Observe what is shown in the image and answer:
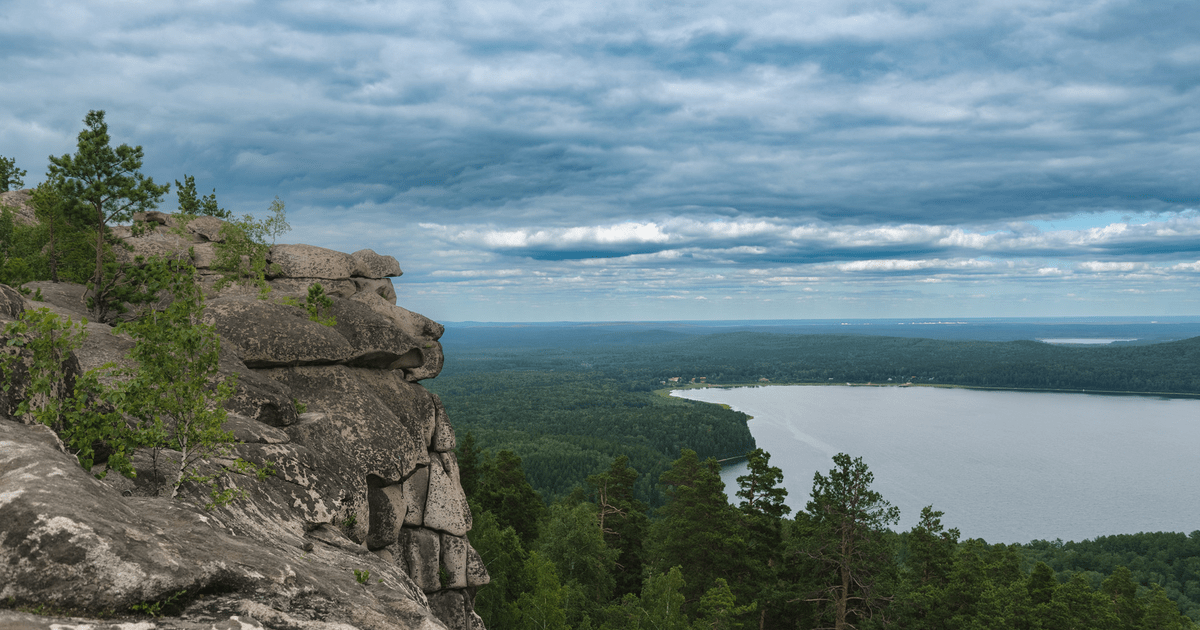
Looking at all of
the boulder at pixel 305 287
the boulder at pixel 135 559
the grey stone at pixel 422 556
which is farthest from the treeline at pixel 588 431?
the boulder at pixel 135 559

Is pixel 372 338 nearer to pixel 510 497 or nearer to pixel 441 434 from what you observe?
pixel 441 434

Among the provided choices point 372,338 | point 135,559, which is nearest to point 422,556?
point 372,338

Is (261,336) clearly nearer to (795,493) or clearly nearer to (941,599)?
(941,599)

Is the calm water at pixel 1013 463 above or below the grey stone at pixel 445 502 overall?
below

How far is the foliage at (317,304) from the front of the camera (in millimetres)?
17453

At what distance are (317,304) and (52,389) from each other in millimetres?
10785

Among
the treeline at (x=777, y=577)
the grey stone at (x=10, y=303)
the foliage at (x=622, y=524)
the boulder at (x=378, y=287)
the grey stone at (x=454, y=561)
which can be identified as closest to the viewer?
the grey stone at (x=10, y=303)

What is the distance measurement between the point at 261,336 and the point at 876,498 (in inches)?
1164

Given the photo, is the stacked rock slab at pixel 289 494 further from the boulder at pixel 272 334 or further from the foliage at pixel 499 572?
the foliage at pixel 499 572

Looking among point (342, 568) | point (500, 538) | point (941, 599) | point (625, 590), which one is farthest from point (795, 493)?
point (342, 568)

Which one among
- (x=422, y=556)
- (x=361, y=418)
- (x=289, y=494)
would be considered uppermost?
(x=361, y=418)

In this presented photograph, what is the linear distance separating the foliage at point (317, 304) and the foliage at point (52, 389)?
10.1m

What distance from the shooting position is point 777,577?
3525cm

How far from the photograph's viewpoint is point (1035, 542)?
67.8 metres
